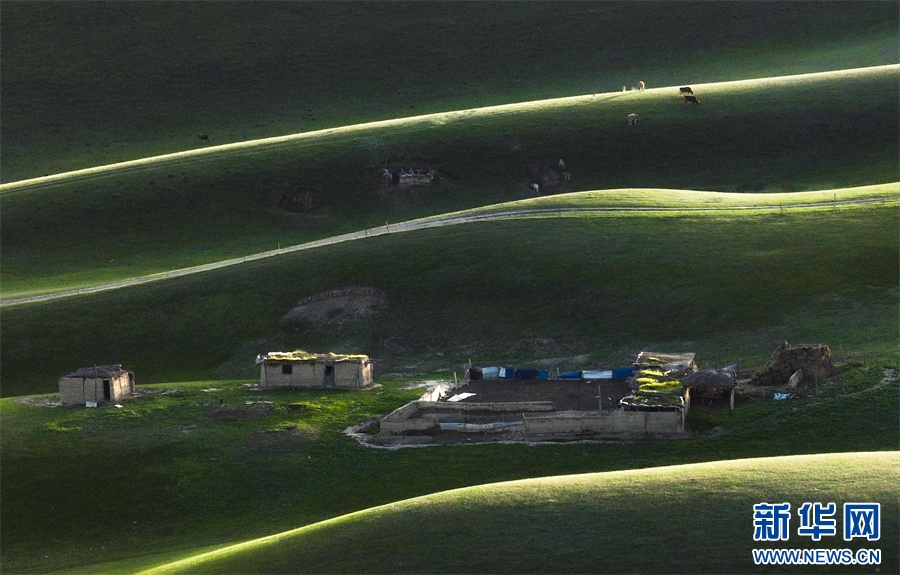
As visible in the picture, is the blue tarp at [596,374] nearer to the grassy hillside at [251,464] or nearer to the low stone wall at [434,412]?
the low stone wall at [434,412]

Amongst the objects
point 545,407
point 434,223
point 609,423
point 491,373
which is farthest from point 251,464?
point 434,223

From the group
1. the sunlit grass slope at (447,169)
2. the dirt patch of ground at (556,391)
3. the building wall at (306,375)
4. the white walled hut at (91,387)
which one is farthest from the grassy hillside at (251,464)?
the sunlit grass slope at (447,169)

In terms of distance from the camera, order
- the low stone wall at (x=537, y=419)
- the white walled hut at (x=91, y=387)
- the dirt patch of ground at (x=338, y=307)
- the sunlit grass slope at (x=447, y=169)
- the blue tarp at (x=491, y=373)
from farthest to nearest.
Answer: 1. the sunlit grass slope at (x=447, y=169)
2. the dirt patch of ground at (x=338, y=307)
3. the blue tarp at (x=491, y=373)
4. the white walled hut at (x=91, y=387)
5. the low stone wall at (x=537, y=419)

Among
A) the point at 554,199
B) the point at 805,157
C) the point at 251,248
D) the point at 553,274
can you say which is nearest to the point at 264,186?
the point at 251,248

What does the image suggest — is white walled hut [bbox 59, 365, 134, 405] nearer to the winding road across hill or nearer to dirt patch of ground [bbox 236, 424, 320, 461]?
dirt patch of ground [bbox 236, 424, 320, 461]

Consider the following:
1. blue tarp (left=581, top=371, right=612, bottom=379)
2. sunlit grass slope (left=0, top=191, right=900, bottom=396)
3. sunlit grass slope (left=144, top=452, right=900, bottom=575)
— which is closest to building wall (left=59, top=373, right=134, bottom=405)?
sunlit grass slope (left=0, top=191, right=900, bottom=396)

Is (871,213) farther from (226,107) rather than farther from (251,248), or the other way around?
(226,107)
